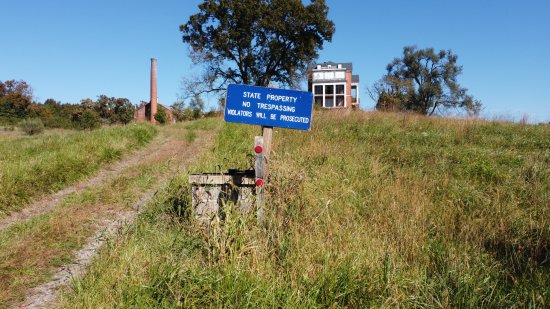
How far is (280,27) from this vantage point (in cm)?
3397

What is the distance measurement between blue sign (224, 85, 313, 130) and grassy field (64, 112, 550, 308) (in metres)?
0.70

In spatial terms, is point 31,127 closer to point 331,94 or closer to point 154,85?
point 154,85

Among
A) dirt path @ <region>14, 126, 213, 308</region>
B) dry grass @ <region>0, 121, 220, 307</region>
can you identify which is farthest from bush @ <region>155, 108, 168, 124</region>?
dry grass @ <region>0, 121, 220, 307</region>

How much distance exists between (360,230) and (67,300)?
8.89 ft

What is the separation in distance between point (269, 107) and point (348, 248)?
1762 mm

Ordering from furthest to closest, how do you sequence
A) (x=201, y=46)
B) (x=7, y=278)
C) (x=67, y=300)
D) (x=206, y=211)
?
(x=201, y=46) < (x=206, y=211) < (x=7, y=278) < (x=67, y=300)

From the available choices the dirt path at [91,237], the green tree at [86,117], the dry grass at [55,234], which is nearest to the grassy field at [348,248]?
the dirt path at [91,237]

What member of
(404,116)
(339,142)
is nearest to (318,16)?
(404,116)

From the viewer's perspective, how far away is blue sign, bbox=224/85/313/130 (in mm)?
4195

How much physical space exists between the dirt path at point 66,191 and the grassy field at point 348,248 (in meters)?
2.00

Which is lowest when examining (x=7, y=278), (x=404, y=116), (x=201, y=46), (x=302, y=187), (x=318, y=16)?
(x=7, y=278)

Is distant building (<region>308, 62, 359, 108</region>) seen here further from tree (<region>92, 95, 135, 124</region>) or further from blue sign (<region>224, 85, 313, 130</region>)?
blue sign (<region>224, 85, 313, 130</region>)

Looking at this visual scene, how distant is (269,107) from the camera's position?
165 inches

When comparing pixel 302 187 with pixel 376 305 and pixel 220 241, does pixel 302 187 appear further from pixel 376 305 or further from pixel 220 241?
pixel 376 305
